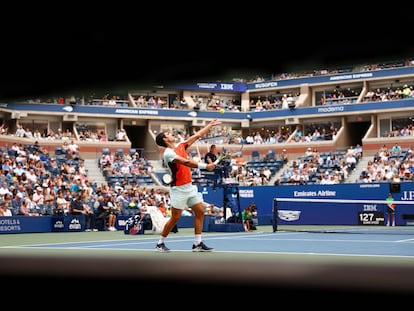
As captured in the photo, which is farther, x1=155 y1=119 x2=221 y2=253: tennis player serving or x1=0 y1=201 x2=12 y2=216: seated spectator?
x1=0 y1=201 x2=12 y2=216: seated spectator

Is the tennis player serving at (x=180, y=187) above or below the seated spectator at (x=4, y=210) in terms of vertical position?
above

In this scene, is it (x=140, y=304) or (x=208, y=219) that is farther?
(x=208, y=219)

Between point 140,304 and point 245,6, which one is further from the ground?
point 245,6

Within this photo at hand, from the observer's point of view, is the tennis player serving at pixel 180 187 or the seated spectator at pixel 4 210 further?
the seated spectator at pixel 4 210

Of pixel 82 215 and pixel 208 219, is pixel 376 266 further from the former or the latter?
pixel 82 215

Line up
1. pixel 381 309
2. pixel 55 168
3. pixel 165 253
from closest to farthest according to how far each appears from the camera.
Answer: pixel 381 309, pixel 165 253, pixel 55 168

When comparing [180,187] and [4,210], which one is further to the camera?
[4,210]

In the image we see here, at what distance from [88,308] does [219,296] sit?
1289 mm

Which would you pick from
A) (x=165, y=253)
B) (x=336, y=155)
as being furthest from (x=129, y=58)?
(x=336, y=155)

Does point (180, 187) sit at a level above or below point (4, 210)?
above

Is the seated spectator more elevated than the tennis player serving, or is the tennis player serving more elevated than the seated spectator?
the tennis player serving

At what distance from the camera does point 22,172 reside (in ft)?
Answer: 106

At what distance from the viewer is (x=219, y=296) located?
6.57 m

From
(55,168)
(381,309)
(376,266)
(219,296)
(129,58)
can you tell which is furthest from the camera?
(55,168)
